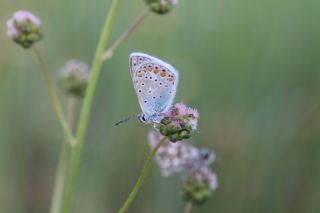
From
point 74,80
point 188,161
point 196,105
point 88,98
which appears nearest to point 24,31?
point 88,98

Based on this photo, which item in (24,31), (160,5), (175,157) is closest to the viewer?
(160,5)

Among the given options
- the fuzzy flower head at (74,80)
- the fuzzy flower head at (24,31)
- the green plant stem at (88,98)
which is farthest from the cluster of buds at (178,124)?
the fuzzy flower head at (74,80)

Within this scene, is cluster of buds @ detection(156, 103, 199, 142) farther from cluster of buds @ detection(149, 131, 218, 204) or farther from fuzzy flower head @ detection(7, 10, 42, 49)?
fuzzy flower head @ detection(7, 10, 42, 49)

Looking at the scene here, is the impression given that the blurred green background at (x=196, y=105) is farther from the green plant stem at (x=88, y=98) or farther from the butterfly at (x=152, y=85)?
the butterfly at (x=152, y=85)

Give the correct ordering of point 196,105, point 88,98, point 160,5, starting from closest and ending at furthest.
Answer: point 88,98 → point 160,5 → point 196,105

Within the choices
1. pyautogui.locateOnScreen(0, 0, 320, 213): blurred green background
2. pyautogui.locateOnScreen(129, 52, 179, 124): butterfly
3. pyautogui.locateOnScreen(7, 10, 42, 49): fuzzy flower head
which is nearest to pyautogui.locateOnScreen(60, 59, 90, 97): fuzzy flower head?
pyautogui.locateOnScreen(7, 10, 42, 49): fuzzy flower head

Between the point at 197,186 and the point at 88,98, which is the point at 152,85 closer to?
the point at 88,98

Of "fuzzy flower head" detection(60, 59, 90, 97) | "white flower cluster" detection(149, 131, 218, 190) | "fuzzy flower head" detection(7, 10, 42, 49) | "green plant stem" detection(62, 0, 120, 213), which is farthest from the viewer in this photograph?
"fuzzy flower head" detection(60, 59, 90, 97)

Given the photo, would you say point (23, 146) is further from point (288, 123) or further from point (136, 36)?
point (288, 123)
